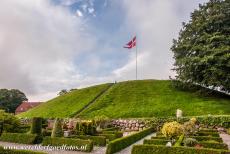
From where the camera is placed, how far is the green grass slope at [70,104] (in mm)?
43875

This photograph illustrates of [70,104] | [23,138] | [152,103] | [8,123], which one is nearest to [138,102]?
[152,103]

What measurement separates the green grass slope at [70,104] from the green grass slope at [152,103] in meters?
2.35

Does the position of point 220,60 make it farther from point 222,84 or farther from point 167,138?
point 167,138

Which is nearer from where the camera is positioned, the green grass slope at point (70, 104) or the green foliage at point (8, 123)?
the green foliage at point (8, 123)

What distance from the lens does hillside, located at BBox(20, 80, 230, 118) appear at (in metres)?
38.0

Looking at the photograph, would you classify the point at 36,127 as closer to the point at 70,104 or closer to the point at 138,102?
the point at 138,102

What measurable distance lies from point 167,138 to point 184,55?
25.8 metres

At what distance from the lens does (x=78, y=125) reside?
23.3 metres

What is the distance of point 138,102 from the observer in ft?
141

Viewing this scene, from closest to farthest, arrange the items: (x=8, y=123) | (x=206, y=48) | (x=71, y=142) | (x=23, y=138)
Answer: (x=71, y=142), (x=23, y=138), (x=8, y=123), (x=206, y=48)

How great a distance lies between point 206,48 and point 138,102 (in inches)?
513

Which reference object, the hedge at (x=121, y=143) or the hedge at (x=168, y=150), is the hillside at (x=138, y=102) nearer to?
the hedge at (x=121, y=143)

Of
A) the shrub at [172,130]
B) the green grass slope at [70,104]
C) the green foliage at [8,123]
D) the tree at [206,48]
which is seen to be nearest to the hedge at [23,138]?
the green foliage at [8,123]

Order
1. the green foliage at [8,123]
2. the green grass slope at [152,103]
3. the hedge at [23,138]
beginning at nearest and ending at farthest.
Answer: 1. the hedge at [23,138]
2. the green foliage at [8,123]
3. the green grass slope at [152,103]
